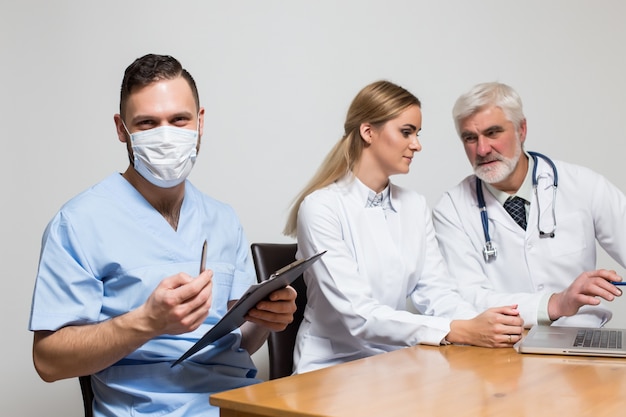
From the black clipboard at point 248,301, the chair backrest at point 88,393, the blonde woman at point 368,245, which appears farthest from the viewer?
the blonde woman at point 368,245

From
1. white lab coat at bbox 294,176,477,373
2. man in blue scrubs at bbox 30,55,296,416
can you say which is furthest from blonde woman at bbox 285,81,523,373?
man in blue scrubs at bbox 30,55,296,416

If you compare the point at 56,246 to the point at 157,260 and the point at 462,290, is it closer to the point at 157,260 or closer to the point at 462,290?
the point at 157,260

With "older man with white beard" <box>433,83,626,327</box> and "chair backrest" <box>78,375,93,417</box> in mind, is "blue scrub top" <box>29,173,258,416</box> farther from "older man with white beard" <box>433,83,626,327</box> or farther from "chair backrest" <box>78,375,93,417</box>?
"older man with white beard" <box>433,83,626,327</box>

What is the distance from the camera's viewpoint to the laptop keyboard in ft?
Result: 5.54

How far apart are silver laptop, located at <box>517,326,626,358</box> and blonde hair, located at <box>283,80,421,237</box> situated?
79cm

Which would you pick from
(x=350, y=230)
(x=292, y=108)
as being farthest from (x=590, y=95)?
(x=350, y=230)

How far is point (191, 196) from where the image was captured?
1.79m

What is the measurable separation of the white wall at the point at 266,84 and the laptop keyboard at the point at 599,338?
53.0 inches

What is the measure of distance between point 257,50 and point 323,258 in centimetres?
108

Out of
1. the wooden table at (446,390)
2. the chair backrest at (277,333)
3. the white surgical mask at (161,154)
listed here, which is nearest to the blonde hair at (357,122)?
the chair backrest at (277,333)

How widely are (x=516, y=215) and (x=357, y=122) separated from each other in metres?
0.66

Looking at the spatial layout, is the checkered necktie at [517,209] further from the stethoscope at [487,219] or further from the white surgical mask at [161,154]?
the white surgical mask at [161,154]

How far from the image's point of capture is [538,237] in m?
2.48

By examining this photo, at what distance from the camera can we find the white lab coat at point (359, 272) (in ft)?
6.82
